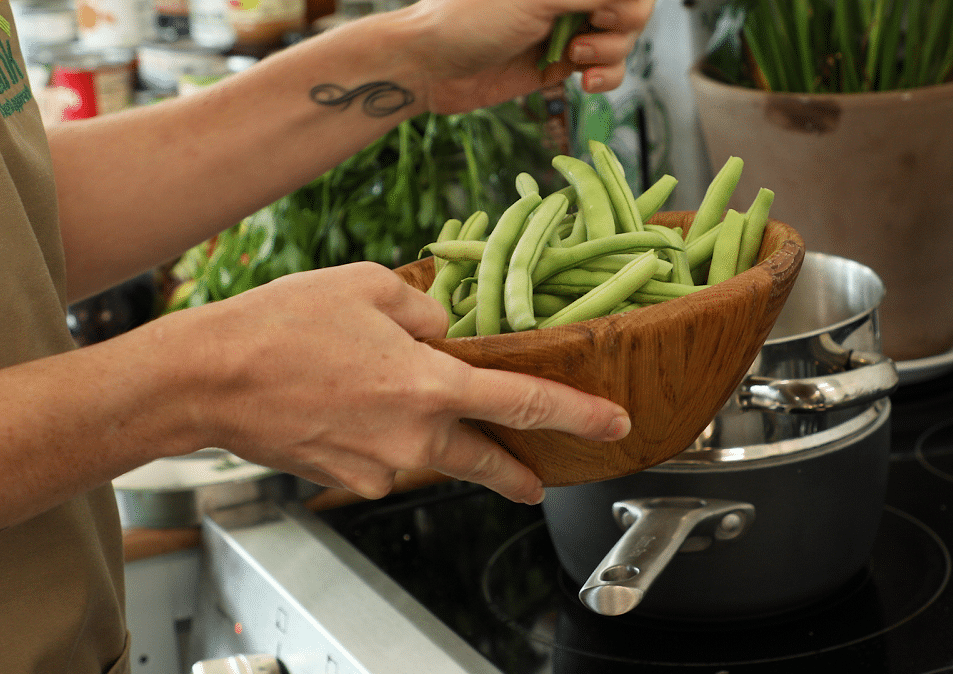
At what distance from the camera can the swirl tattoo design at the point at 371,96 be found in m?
0.82

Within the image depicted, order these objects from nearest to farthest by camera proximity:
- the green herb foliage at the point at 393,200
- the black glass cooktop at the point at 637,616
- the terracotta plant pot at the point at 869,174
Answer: the black glass cooktop at the point at 637,616 → the terracotta plant pot at the point at 869,174 → the green herb foliage at the point at 393,200

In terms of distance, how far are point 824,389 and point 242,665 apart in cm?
44

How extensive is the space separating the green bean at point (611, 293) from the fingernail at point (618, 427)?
6 cm

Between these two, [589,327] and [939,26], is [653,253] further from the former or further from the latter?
[939,26]

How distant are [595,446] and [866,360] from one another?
220 mm

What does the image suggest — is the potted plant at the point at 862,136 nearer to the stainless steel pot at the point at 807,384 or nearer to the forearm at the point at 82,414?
the stainless steel pot at the point at 807,384

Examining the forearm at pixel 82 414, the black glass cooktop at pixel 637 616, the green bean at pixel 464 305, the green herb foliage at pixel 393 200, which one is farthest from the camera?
the green herb foliage at pixel 393 200

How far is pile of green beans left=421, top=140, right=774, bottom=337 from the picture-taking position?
1.65ft

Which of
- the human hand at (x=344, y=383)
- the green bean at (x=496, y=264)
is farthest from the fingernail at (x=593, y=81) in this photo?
the human hand at (x=344, y=383)

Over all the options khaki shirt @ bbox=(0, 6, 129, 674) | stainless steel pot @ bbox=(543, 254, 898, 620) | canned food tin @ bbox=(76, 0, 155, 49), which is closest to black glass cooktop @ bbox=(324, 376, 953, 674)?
stainless steel pot @ bbox=(543, 254, 898, 620)

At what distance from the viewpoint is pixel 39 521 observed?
1.94ft

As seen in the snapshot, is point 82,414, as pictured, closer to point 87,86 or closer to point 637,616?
point 637,616

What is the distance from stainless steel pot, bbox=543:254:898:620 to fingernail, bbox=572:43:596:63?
277 millimetres

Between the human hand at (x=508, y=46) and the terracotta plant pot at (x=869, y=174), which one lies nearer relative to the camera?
the human hand at (x=508, y=46)
